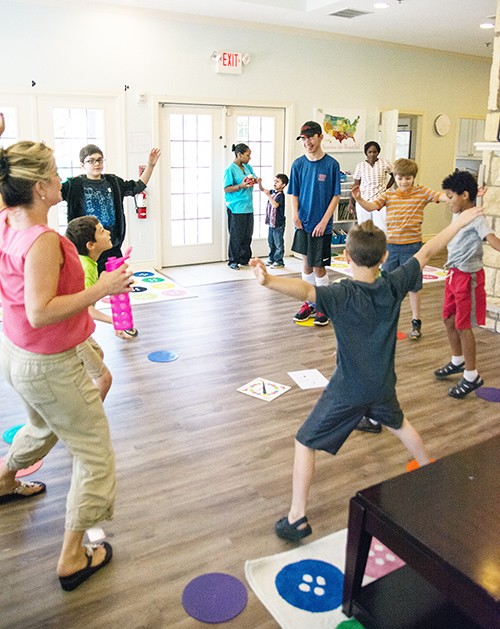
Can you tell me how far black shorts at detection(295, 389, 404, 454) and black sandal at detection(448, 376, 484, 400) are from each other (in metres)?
1.57

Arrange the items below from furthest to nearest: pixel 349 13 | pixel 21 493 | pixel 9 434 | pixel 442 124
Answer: pixel 442 124 → pixel 349 13 → pixel 9 434 → pixel 21 493

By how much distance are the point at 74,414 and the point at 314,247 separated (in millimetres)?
3450

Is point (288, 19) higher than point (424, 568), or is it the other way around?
point (288, 19)

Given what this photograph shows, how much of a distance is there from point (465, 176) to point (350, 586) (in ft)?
8.20

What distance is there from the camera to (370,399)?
2188 millimetres

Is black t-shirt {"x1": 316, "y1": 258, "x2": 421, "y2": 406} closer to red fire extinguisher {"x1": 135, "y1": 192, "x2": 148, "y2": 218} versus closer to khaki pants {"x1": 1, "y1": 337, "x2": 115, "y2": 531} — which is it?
khaki pants {"x1": 1, "y1": 337, "x2": 115, "y2": 531}

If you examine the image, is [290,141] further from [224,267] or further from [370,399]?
[370,399]

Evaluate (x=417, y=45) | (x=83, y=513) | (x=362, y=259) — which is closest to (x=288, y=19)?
(x=417, y=45)

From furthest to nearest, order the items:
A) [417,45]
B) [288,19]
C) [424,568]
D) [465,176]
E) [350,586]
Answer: [417,45] → [288,19] → [465,176] → [350,586] → [424,568]

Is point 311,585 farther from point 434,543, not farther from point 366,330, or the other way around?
point 366,330

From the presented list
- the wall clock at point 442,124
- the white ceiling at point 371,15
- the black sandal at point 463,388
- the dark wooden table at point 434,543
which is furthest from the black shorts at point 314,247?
the wall clock at point 442,124

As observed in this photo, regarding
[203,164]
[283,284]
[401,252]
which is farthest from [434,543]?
[203,164]

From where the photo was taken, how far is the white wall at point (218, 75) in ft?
20.0

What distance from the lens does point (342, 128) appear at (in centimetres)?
818
